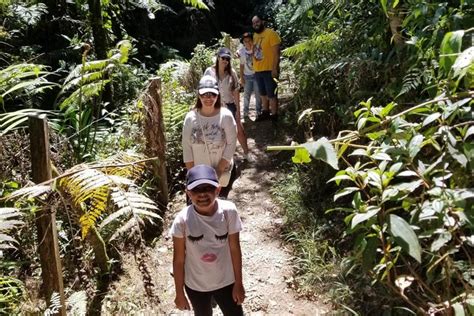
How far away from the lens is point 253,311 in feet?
12.3

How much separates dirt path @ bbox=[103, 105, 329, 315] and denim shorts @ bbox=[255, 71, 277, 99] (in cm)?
182

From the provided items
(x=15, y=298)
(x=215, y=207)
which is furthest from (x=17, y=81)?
(x=215, y=207)

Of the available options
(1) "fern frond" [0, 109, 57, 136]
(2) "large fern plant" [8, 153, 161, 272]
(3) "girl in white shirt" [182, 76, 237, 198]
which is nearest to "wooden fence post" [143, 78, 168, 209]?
(1) "fern frond" [0, 109, 57, 136]

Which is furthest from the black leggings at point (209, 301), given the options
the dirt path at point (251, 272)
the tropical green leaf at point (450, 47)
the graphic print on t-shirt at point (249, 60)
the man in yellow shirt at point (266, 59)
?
the graphic print on t-shirt at point (249, 60)

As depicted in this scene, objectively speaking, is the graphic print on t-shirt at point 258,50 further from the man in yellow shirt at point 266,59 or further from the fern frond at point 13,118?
the fern frond at point 13,118

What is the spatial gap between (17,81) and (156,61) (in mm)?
6125

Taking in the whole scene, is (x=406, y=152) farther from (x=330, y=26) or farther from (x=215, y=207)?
(x=330, y=26)

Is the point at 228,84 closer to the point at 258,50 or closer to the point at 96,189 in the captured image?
the point at 258,50

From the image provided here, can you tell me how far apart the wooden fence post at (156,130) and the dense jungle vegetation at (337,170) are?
76 millimetres

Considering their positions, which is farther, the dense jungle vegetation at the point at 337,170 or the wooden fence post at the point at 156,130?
the wooden fence post at the point at 156,130

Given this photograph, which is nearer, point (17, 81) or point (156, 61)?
point (17, 81)

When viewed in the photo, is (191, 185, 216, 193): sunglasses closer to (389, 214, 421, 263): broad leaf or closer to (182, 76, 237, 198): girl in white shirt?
(182, 76, 237, 198): girl in white shirt

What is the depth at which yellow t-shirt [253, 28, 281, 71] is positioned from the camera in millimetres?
6766

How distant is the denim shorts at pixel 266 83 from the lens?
697 centimetres
